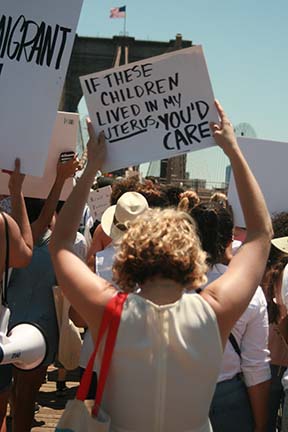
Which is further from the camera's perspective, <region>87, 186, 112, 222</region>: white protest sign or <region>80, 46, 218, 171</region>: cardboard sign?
<region>87, 186, 112, 222</region>: white protest sign

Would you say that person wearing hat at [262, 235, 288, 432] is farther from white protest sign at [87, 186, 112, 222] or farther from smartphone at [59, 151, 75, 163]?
white protest sign at [87, 186, 112, 222]

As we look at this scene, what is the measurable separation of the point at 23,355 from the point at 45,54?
1.22 m

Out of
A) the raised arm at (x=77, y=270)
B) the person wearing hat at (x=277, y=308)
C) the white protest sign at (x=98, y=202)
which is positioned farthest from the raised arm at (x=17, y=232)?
the white protest sign at (x=98, y=202)

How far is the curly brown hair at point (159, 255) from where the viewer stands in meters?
1.71

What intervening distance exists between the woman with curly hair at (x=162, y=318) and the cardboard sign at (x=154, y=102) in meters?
0.66

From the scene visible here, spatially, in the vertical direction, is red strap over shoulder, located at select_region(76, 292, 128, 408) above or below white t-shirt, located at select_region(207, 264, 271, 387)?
above

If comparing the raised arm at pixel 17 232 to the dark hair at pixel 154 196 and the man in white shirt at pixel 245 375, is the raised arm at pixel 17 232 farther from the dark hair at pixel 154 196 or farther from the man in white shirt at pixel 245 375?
the dark hair at pixel 154 196

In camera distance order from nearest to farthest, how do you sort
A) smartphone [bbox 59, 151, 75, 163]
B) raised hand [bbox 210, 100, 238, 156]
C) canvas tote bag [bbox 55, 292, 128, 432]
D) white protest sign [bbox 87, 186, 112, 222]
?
1. canvas tote bag [bbox 55, 292, 128, 432]
2. raised hand [bbox 210, 100, 238, 156]
3. smartphone [bbox 59, 151, 75, 163]
4. white protest sign [bbox 87, 186, 112, 222]

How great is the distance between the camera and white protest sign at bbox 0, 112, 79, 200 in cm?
313

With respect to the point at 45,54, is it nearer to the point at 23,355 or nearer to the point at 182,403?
the point at 23,355

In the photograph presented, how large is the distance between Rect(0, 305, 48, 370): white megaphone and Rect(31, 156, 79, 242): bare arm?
2.70 ft

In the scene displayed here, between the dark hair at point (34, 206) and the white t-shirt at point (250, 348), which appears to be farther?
the dark hair at point (34, 206)

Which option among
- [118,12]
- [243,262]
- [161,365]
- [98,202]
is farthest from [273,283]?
[118,12]

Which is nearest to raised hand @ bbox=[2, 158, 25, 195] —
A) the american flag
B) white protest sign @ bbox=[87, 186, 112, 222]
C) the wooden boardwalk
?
the wooden boardwalk
